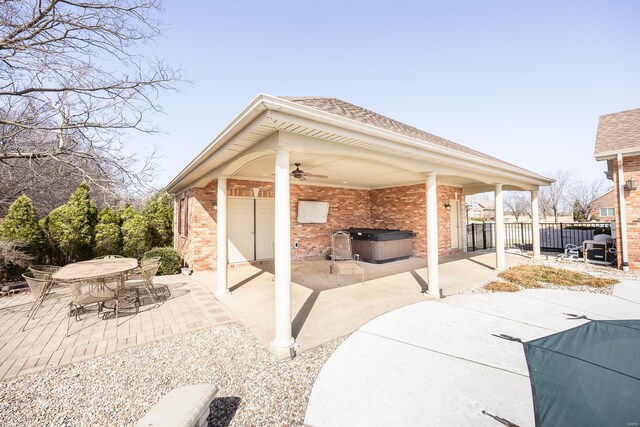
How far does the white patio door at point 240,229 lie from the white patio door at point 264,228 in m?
0.22

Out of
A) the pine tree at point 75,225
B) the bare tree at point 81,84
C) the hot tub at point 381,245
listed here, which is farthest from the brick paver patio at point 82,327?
the hot tub at point 381,245

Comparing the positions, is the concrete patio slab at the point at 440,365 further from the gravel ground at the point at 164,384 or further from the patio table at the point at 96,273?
the patio table at the point at 96,273

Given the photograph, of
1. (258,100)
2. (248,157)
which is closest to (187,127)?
(248,157)

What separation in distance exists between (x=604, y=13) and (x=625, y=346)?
30.9 ft

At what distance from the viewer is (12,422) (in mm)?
2221

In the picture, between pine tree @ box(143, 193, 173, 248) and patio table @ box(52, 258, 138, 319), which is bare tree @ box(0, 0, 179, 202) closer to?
patio table @ box(52, 258, 138, 319)

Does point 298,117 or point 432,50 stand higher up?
point 432,50

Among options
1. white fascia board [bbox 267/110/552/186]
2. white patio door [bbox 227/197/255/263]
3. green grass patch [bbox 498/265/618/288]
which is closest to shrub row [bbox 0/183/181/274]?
white patio door [bbox 227/197/255/263]

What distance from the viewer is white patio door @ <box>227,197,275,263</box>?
8289mm

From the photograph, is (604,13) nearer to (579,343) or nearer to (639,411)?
A: (579,343)

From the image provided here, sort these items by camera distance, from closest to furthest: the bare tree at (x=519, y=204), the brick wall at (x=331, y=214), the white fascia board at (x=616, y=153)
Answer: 1. the white fascia board at (x=616, y=153)
2. the brick wall at (x=331, y=214)
3. the bare tree at (x=519, y=204)

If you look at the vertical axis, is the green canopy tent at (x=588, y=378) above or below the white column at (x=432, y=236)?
below

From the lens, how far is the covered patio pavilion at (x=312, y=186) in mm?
3377

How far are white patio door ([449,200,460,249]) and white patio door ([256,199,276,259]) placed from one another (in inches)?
294
